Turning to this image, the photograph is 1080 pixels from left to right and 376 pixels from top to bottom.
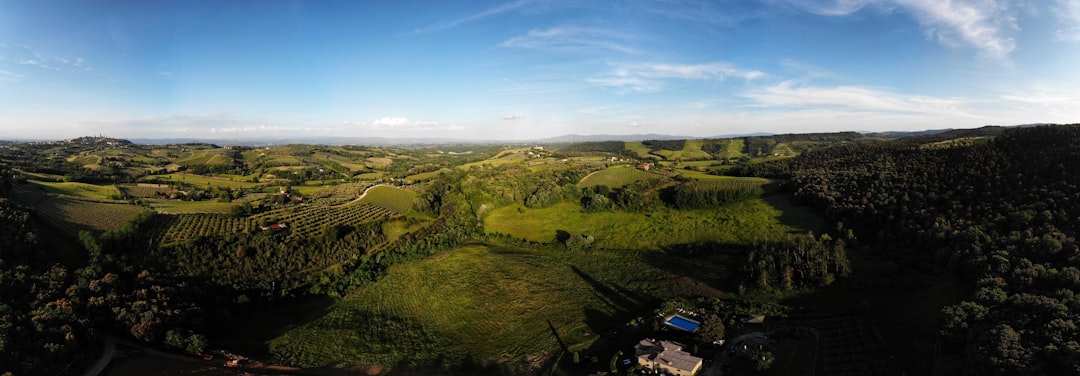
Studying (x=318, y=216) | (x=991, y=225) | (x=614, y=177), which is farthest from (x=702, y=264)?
(x=318, y=216)

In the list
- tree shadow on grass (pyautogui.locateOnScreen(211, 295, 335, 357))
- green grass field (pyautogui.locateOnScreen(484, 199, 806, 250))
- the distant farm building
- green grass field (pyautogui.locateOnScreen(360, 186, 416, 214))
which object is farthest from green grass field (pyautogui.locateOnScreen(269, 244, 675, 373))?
green grass field (pyautogui.locateOnScreen(360, 186, 416, 214))

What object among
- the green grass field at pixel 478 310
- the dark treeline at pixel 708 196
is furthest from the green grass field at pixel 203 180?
the dark treeline at pixel 708 196

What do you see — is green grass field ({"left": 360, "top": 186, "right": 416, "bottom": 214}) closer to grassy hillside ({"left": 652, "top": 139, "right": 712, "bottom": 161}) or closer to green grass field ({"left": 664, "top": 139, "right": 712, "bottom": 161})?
grassy hillside ({"left": 652, "top": 139, "right": 712, "bottom": 161})

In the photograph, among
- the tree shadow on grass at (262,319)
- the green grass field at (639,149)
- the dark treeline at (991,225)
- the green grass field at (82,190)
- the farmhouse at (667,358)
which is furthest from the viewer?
the green grass field at (639,149)

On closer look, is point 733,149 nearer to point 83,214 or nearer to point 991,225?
point 991,225

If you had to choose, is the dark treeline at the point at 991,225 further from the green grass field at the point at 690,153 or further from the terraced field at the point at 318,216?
the green grass field at the point at 690,153

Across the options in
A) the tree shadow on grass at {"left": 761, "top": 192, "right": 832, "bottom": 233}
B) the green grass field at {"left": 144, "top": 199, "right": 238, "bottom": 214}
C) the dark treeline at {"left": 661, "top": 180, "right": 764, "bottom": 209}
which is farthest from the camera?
the dark treeline at {"left": 661, "top": 180, "right": 764, "bottom": 209}
